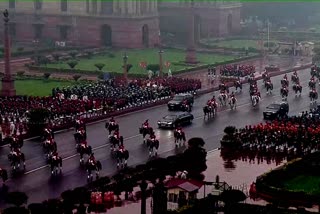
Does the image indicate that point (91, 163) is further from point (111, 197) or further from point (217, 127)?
point (217, 127)

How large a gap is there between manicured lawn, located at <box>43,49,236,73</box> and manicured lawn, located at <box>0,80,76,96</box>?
9.52 metres

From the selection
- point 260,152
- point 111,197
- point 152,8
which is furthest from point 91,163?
point 152,8

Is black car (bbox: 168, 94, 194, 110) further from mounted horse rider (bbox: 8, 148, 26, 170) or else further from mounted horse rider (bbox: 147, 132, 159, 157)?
mounted horse rider (bbox: 8, 148, 26, 170)

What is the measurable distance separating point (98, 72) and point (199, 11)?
1699 inches

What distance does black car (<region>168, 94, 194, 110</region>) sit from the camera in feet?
209

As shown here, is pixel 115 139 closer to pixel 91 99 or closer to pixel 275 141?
pixel 275 141

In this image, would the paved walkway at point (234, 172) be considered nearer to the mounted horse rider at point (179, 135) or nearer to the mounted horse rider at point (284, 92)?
the mounted horse rider at point (179, 135)

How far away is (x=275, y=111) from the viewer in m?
60.6

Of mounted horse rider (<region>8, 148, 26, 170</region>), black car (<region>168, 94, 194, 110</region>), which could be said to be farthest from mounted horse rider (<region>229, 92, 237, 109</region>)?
mounted horse rider (<region>8, 148, 26, 170</region>)

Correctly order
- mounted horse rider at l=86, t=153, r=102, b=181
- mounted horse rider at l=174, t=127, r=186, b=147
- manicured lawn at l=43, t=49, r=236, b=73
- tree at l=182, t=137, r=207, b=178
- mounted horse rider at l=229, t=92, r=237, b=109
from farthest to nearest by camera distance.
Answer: manicured lawn at l=43, t=49, r=236, b=73 < mounted horse rider at l=229, t=92, r=237, b=109 < mounted horse rider at l=174, t=127, r=186, b=147 < tree at l=182, t=137, r=207, b=178 < mounted horse rider at l=86, t=153, r=102, b=181

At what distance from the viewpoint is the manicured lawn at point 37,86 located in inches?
2849

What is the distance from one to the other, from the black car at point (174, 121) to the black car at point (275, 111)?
557 centimetres

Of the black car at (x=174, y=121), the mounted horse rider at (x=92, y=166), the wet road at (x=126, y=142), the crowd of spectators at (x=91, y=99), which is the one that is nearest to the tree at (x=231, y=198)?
the wet road at (x=126, y=142)

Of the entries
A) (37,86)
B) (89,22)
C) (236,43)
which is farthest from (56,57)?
(236,43)
